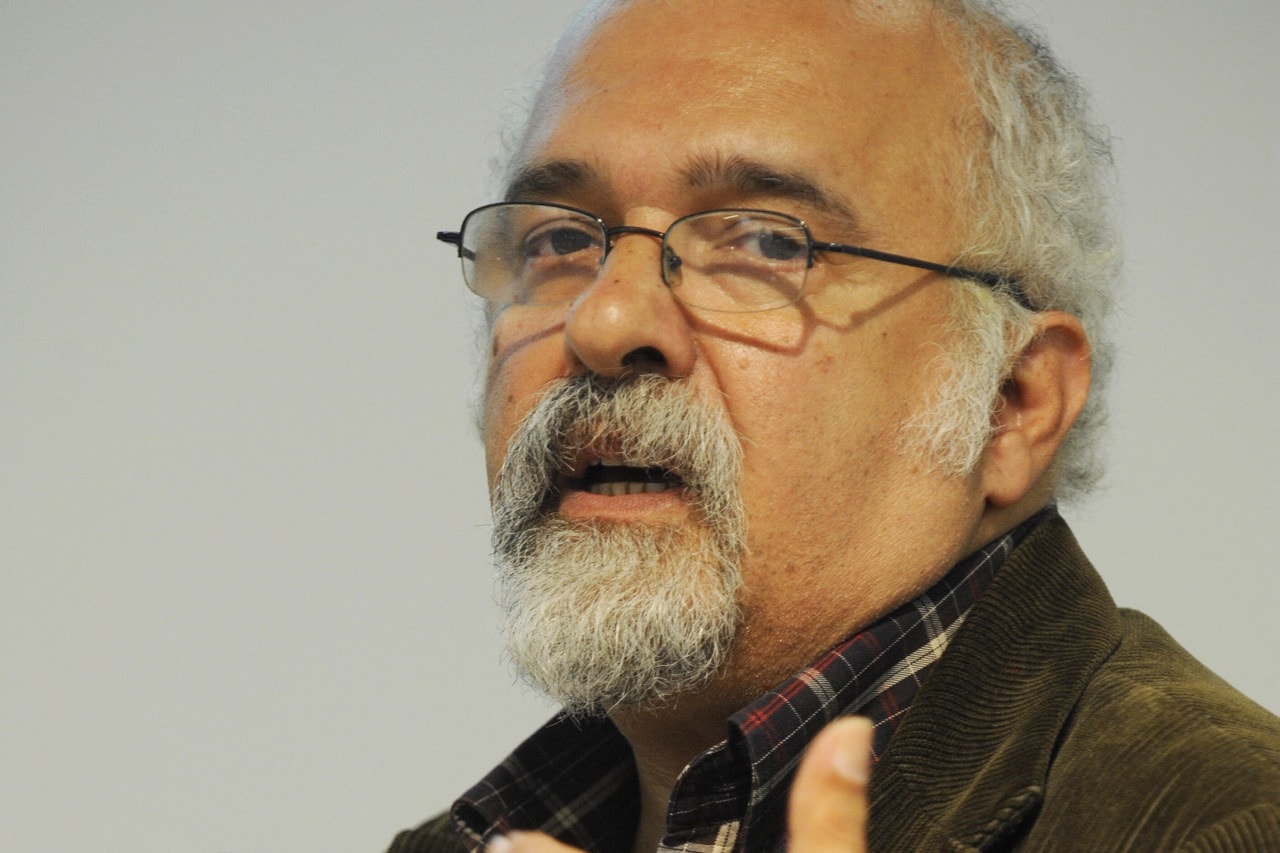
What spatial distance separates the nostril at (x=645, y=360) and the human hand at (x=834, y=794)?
2.25ft

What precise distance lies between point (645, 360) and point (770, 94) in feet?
1.15

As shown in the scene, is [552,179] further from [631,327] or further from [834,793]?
[834,793]

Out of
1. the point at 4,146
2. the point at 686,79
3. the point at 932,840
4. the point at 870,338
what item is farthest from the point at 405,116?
the point at 932,840

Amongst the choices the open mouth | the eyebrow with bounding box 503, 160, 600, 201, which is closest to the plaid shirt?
the open mouth

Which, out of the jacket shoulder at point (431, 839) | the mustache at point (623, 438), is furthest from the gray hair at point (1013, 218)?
the jacket shoulder at point (431, 839)

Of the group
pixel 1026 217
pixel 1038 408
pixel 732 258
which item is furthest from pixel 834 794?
pixel 1026 217

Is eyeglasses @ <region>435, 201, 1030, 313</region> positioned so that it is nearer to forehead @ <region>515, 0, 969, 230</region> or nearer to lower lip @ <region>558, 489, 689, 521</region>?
forehead @ <region>515, 0, 969, 230</region>

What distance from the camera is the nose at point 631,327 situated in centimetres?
158

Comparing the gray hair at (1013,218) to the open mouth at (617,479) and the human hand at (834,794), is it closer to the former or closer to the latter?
the open mouth at (617,479)

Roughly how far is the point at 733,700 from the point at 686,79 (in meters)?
0.72

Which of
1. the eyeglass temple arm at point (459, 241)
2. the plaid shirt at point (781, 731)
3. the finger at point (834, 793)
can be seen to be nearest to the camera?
the finger at point (834, 793)

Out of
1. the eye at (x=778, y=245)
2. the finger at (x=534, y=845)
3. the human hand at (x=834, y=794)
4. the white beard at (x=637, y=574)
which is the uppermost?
the eye at (x=778, y=245)

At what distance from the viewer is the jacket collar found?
139 centimetres

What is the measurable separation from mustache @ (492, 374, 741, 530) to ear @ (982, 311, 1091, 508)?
0.37m
